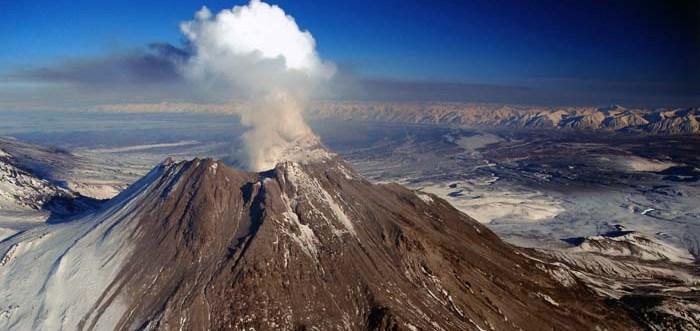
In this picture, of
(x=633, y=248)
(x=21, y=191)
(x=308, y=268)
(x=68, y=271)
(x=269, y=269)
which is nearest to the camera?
(x=269, y=269)

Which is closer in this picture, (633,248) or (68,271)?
(68,271)

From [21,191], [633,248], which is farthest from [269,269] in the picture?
[633,248]

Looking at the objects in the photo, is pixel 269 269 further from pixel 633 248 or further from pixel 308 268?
pixel 633 248

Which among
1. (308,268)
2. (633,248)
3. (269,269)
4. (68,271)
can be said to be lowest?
(633,248)

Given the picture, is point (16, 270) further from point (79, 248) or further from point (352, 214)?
point (352, 214)

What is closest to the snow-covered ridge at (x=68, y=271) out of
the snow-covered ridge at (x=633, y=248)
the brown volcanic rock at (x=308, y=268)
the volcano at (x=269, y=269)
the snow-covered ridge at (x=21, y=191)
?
the volcano at (x=269, y=269)

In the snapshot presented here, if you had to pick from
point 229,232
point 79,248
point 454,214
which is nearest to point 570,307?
point 454,214

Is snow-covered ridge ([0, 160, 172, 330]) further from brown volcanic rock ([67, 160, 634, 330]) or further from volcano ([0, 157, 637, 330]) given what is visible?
brown volcanic rock ([67, 160, 634, 330])
